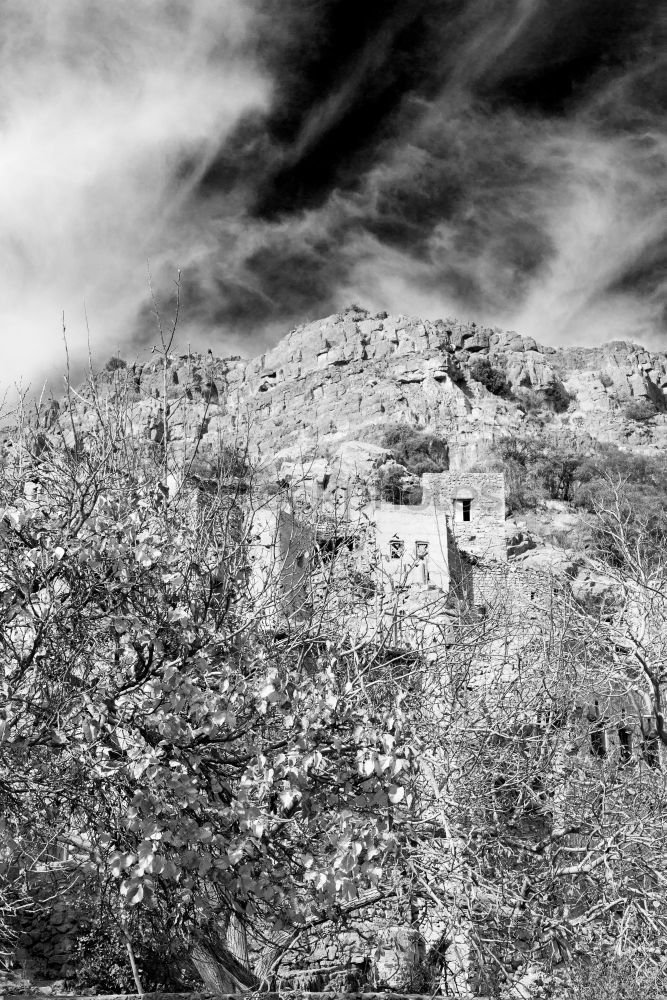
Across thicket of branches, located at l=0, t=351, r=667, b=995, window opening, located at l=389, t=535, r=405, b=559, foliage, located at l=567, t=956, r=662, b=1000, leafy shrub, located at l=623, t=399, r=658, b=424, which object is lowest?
foliage, located at l=567, t=956, r=662, b=1000

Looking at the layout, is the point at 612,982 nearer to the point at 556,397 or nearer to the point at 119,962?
the point at 119,962

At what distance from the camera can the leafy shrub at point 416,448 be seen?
42.6 meters

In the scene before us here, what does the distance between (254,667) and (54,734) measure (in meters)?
1.26

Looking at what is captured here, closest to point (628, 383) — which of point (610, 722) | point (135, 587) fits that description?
point (610, 722)

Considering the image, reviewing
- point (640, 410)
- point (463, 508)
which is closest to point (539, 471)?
point (463, 508)

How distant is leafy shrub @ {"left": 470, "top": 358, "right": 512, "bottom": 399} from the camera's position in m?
63.2

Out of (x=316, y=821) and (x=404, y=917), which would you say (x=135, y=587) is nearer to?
(x=316, y=821)

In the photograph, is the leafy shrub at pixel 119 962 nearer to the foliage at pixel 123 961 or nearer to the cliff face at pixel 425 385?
the foliage at pixel 123 961

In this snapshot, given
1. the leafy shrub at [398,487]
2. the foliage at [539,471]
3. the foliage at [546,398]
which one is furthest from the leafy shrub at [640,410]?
the leafy shrub at [398,487]

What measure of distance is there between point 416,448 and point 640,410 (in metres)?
25.3

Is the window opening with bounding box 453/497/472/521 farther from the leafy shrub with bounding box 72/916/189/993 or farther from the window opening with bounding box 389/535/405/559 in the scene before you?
the leafy shrub with bounding box 72/916/189/993

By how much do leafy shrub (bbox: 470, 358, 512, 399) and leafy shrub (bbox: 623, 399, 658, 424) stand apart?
982 centimetres

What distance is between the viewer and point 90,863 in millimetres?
4680

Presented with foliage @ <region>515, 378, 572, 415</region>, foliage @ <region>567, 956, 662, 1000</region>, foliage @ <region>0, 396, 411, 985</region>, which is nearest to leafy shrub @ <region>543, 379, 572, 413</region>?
foliage @ <region>515, 378, 572, 415</region>
